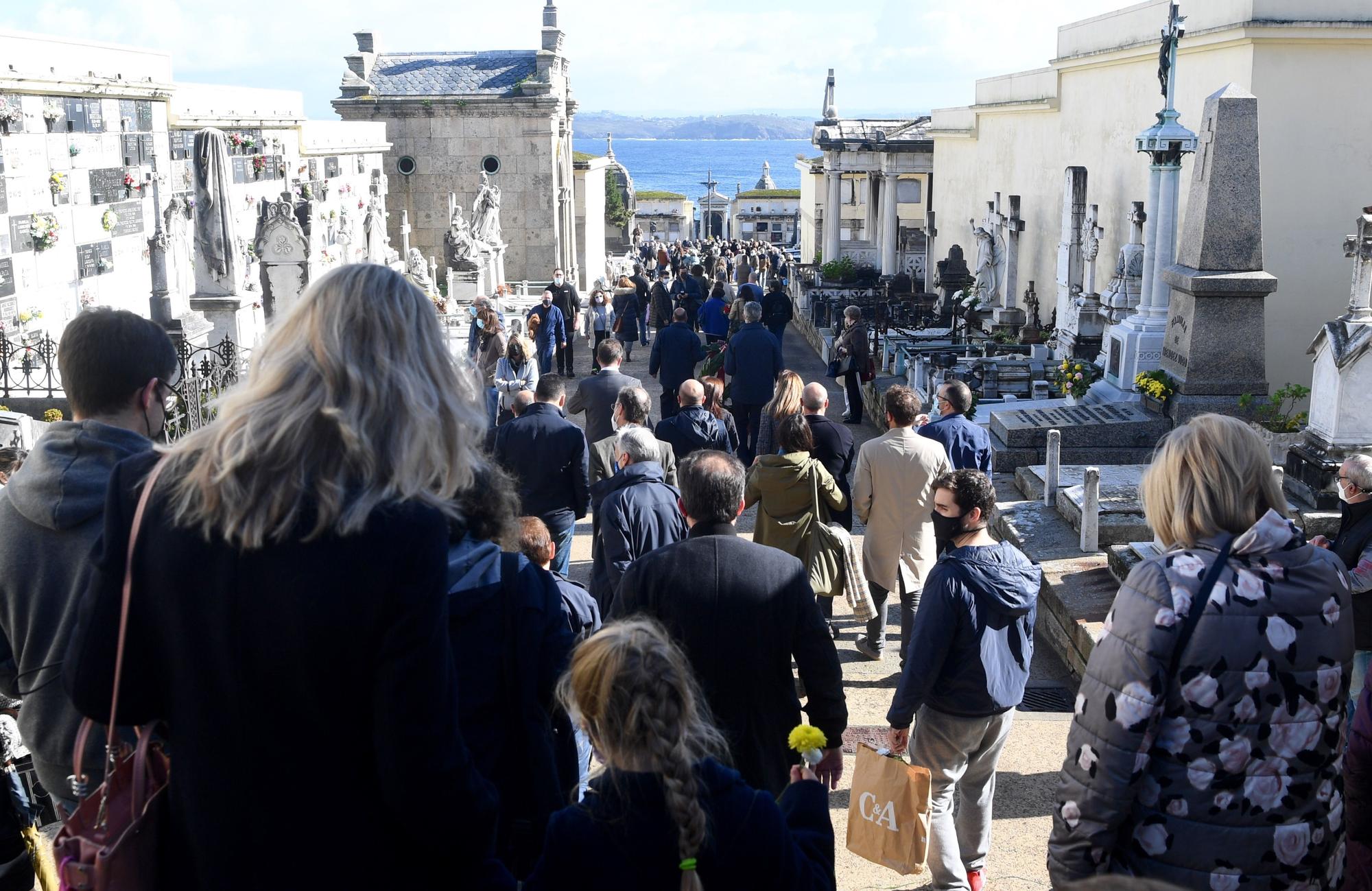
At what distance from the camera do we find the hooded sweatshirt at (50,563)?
2996 mm

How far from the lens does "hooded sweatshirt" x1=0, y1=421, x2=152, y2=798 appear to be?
300 centimetres

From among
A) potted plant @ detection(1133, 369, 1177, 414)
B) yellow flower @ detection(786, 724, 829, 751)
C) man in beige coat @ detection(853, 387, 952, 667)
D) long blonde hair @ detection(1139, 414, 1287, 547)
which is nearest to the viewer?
long blonde hair @ detection(1139, 414, 1287, 547)

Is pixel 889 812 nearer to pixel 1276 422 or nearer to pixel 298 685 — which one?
pixel 298 685

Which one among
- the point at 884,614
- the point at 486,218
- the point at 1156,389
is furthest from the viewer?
the point at 486,218

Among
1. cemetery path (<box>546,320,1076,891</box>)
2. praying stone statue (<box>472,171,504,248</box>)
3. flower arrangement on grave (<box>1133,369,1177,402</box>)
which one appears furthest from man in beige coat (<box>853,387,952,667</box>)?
praying stone statue (<box>472,171,504,248</box>)

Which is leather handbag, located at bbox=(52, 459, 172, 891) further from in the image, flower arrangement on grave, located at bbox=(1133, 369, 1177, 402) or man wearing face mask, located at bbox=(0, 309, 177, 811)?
flower arrangement on grave, located at bbox=(1133, 369, 1177, 402)

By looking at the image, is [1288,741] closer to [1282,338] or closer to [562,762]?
[562,762]

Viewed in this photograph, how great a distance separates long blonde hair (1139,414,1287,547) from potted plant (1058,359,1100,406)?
413 inches

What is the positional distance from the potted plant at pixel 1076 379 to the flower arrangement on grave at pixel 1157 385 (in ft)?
3.57

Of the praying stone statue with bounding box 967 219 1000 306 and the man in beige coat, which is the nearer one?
the man in beige coat

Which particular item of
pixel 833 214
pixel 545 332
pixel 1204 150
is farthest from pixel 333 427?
pixel 833 214

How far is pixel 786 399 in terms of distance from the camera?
7.60 metres

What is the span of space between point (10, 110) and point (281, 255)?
3298 millimetres

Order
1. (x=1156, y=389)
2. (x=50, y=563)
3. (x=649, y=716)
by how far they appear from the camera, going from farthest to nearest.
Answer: (x=1156, y=389)
(x=50, y=563)
(x=649, y=716)
